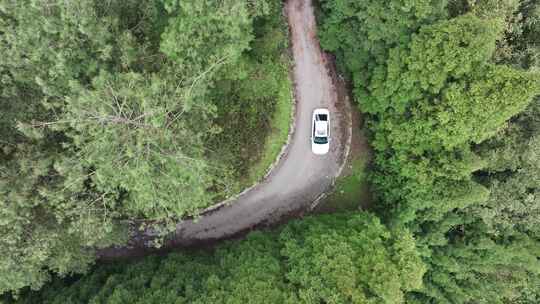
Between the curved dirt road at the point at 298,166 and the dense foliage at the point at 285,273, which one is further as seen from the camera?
the curved dirt road at the point at 298,166

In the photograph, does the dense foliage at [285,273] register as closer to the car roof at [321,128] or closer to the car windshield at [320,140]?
the car windshield at [320,140]

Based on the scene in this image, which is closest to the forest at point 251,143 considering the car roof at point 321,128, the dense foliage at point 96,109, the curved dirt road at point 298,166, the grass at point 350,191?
the dense foliage at point 96,109

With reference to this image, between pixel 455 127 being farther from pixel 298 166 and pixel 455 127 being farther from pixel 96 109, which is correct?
pixel 96 109

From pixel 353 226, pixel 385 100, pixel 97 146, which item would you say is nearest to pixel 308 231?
pixel 353 226

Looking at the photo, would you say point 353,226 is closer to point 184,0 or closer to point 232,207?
point 232,207

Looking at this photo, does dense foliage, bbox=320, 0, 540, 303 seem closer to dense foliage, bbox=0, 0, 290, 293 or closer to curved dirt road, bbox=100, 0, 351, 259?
curved dirt road, bbox=100, 0, 351, 259

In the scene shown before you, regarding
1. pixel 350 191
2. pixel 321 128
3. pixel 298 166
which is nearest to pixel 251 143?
pixel 298 166

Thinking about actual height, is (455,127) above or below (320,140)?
above
